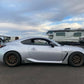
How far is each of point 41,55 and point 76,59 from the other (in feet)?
5.23

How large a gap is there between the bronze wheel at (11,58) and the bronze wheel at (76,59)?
7.81ft

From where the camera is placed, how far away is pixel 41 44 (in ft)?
15.7

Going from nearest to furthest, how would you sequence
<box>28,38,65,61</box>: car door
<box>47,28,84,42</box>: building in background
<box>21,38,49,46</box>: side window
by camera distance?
<box>28,38,65,61</box>: car door → <box>21,38,49,46</box>: side window → <box>47,28,84,42</box>: building in background

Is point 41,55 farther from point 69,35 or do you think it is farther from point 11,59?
point 69,35

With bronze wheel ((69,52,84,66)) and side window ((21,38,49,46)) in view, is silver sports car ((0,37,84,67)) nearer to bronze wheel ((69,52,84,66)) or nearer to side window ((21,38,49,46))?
bronze wheel ((69,52,84,66))

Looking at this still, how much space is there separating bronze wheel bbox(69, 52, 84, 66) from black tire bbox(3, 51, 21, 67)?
2.33 metres

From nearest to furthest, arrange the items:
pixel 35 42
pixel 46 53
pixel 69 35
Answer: pixel 46 53 < pixel 35 42 < pixel 69 35

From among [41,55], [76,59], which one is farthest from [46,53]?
[76,59]

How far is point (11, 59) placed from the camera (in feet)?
15.0

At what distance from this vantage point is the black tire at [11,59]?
454 cm

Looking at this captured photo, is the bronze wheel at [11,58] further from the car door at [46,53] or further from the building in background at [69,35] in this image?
the building in background at [69,35]

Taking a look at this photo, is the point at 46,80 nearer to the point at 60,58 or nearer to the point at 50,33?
the point at 60,58

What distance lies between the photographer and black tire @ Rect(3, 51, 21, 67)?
14.9 feet

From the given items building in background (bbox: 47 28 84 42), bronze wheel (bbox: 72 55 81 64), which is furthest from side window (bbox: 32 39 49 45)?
building in background (bbox: 47 28 84 42)
